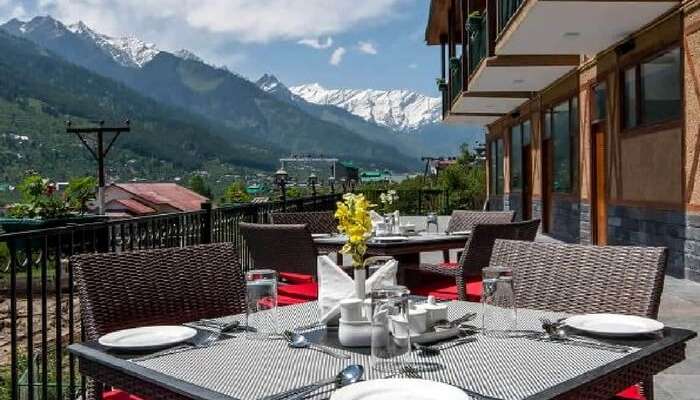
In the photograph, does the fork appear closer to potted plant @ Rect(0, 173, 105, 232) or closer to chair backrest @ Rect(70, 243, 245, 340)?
chair backrest @ Rect(70, 243, 245, 340)

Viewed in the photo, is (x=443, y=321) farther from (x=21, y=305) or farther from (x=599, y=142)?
(x=21, y=305)

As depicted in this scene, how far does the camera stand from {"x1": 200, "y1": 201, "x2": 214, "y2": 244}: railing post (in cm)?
601

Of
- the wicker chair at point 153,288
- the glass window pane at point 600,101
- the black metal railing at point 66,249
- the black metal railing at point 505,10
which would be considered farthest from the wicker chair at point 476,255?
the glass window pane at point 600,101

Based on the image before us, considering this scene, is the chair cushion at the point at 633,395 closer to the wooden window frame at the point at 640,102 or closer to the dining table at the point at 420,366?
the dining table at the point at 420,366

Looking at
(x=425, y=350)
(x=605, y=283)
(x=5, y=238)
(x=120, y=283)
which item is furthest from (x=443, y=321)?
(x=5, y=238)

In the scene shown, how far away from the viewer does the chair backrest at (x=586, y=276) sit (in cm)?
236

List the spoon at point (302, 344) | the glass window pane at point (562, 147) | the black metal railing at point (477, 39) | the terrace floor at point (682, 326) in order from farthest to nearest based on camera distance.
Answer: the glass window pane at point (562, 147), the black metal railing at point (477, 39), the terrace floor at point (682, 326), the spoon at point (302, 344)

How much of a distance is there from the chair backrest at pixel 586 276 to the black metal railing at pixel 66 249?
1791 mm

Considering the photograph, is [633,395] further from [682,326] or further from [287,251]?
[682,326]

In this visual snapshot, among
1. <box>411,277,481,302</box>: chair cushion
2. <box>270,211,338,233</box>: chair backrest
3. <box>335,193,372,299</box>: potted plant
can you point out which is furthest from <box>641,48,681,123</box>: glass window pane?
<box>335,193,372,299</box>: potted plant

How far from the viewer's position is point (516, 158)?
18.3 metres

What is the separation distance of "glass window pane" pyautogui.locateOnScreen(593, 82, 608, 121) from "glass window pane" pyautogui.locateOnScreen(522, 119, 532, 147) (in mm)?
5057

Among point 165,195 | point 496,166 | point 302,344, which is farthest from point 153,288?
point 165,195

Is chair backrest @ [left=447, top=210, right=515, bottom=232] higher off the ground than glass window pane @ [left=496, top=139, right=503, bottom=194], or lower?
lower
